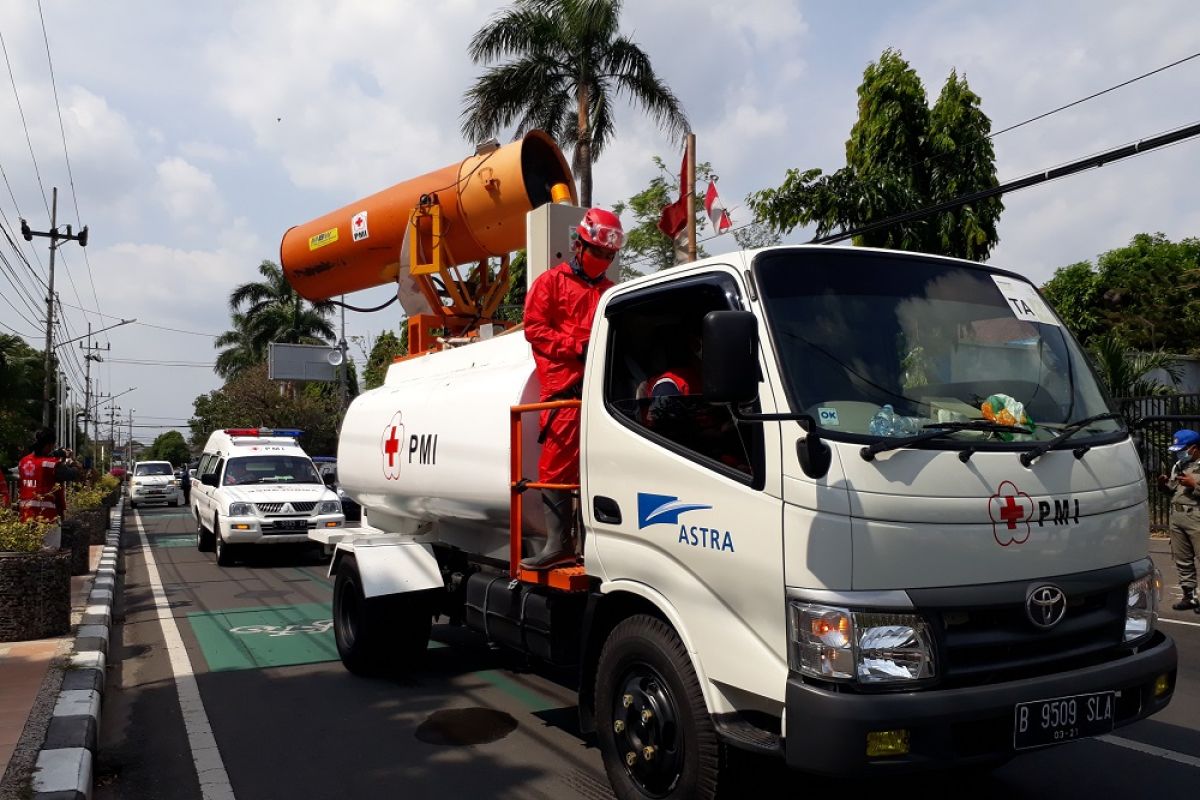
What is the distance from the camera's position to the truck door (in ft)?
11.1

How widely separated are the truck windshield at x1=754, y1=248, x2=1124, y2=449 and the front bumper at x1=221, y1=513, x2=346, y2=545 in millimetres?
11290

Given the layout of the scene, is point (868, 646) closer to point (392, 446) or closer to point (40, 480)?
point (392, 446)

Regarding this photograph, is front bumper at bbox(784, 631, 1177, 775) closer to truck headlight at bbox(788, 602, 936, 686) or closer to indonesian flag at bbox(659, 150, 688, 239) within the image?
truck headlight at bbox(788, 602, 936, 686)

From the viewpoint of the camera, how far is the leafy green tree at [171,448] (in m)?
118

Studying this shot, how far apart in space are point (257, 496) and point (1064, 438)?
13.1m

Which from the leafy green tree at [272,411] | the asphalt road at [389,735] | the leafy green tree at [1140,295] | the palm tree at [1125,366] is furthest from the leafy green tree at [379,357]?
the asphalt road at [389,735]

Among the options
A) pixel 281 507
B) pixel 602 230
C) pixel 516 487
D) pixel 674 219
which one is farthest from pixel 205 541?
pixel 602 230

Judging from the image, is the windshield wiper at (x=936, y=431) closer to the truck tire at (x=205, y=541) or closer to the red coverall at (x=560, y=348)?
the red coverall at (x=560, y=348)

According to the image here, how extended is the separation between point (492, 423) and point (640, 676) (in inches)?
75.2

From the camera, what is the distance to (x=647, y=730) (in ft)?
12.8

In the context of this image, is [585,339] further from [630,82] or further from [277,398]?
Result: [277,398]

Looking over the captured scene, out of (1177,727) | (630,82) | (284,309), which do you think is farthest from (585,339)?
(284,309)

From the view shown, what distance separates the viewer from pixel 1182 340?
28.8 m

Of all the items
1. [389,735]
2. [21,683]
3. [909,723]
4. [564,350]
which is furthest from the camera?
[21,683]
